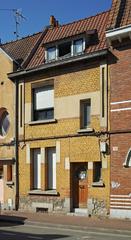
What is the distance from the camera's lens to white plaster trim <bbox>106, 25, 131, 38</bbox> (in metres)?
21.4

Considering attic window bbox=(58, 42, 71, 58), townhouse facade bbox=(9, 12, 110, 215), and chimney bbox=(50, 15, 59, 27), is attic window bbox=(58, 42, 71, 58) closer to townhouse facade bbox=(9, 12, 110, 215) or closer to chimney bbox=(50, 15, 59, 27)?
townhouse facade bbox=(9, 12, 110, 215)

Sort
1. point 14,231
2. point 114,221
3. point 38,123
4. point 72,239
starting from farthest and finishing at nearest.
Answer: point 38,123
point 114,221
point 14,231
point 72,239

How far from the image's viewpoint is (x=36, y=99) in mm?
26625

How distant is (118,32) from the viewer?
71.5ft

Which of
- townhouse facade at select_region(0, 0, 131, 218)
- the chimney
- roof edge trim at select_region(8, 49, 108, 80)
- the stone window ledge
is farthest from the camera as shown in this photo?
the chimney

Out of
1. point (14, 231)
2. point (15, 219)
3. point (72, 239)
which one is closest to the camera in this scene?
point (72, 239)

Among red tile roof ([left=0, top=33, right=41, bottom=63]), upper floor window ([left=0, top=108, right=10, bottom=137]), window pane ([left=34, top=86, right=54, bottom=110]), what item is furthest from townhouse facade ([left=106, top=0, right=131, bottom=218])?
upper floor window ([left=0, top=108, right=10, bottom=137])

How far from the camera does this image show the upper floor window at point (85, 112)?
78.7 ft

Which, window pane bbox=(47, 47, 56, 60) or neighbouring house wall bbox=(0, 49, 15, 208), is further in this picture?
neighbouring house wall bbox=(0, 49, 15, 208)

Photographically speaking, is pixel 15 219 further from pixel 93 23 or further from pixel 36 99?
pixel 93 23

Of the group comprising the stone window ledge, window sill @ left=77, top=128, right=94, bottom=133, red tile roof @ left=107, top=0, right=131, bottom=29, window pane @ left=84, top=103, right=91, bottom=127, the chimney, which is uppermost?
the chimney

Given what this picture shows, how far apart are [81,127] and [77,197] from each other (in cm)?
325

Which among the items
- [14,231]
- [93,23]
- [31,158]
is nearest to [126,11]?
[93,23]

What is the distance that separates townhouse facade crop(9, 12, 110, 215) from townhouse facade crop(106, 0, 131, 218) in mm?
409
